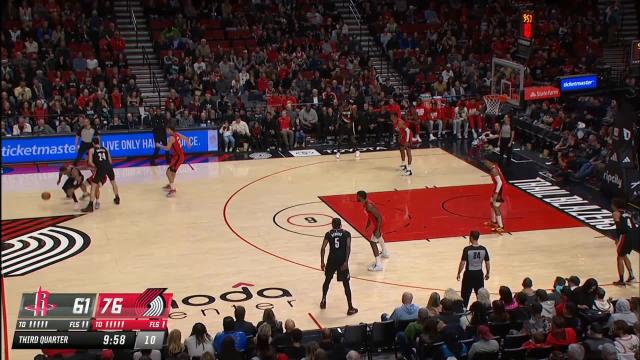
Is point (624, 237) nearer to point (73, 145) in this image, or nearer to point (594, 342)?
point (594, 342)

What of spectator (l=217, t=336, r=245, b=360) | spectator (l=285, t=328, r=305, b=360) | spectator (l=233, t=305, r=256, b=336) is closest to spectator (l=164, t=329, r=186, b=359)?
spectator (l=217, t=336, r=245, b=360)

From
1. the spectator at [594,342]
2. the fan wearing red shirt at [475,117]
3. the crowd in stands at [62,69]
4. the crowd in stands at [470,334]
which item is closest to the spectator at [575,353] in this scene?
the crowd in stands at [470,334]

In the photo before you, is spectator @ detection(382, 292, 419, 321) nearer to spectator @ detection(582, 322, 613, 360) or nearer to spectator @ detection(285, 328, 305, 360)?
spectator @ detection(285, 328, 305, 360)

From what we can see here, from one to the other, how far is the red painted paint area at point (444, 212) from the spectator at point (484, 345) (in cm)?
761

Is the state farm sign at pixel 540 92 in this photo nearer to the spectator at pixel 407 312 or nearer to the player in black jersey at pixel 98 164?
the player in black jersey at pixel 98 164

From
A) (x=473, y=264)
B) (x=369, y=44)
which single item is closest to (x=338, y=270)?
(x=473, y=264)

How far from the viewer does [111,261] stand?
17.1m

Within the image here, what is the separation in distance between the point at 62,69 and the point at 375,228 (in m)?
17.2

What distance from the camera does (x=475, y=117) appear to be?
2888 cm

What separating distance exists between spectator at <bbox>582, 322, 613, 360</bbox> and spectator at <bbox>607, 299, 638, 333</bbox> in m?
0.44

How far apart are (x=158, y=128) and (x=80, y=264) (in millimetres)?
9057

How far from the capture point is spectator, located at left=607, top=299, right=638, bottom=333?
1155 cm

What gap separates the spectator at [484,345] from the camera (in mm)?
10734

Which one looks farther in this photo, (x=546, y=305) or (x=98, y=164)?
(x=98, y=164)
